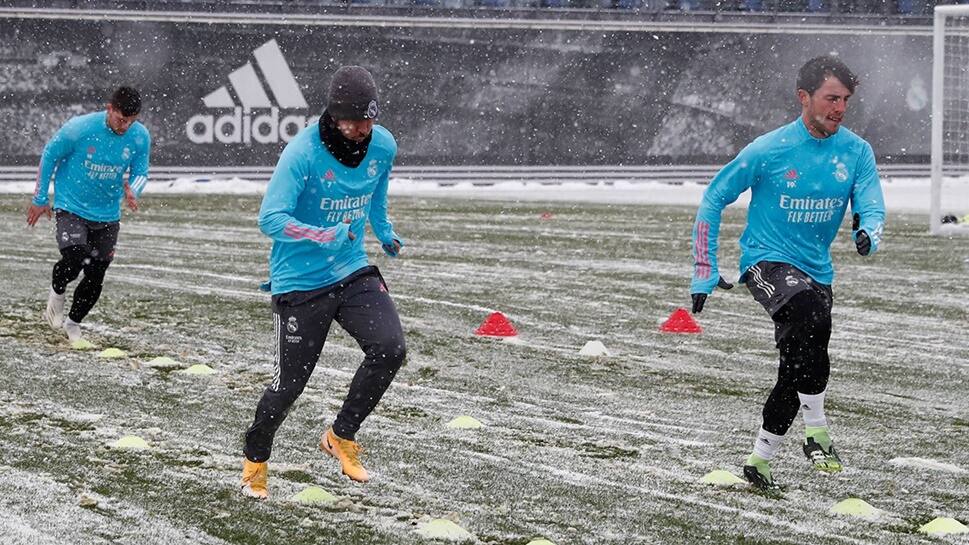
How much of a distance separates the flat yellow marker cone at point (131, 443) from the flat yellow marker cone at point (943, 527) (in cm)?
383

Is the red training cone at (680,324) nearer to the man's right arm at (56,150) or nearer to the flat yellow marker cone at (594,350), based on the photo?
the flat yellow marker cone at (594,350)

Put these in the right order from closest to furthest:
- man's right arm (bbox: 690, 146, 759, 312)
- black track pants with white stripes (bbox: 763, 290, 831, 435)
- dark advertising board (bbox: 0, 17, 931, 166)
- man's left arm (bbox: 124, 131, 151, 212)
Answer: black track pants with white stripes (bbox: 763, 290, 831, 435) → man's right arm (bbox: 690, 146, 759, 312) → man's left arm (bbox: 124, 131, 151, 212) → dark advertising board (bbox: 0, 17, 931, 166)

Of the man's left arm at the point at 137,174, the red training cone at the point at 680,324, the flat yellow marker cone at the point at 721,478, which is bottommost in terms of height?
the red training cone at the point at 680,324

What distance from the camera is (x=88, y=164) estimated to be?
1078 centimetres

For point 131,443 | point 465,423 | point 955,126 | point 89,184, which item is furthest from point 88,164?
point 955,126

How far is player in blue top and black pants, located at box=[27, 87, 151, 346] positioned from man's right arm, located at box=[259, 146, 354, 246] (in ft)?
15.5

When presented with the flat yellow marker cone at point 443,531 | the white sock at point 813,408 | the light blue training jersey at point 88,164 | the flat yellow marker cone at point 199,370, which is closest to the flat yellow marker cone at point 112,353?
the flat yellow marker cone at point 199,370

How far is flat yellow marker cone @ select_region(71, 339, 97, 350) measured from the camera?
34.8 ft

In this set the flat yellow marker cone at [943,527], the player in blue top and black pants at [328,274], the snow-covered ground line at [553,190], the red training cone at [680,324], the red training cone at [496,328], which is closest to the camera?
the flat yellow marker cone at [943,527]

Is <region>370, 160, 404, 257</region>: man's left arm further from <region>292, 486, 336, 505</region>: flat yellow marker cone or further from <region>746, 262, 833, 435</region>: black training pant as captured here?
<region>746, 262, 833, 435</region>: black training pant

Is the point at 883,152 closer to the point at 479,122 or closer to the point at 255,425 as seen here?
the point at 479,122

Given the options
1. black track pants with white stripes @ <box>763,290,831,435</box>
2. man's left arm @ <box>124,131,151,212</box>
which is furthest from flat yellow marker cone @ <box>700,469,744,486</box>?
man's left arm @ <box>124,131,151,212</box>

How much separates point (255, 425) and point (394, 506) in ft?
2.45

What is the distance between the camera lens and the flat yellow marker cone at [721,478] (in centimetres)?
688
